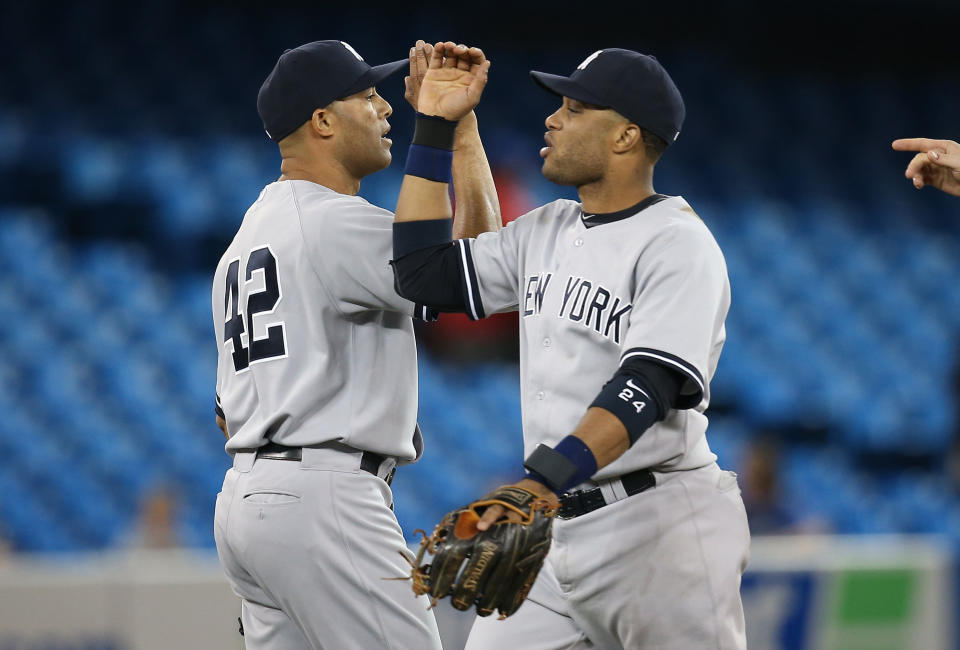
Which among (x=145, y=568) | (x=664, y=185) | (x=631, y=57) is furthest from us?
(x=664, y=185)

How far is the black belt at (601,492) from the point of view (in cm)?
273

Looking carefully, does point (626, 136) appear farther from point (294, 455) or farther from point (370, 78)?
point (294, 455)

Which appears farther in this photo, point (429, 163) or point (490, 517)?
point (429, 163)

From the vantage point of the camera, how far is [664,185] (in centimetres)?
1073

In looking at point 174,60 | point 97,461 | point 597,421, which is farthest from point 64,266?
point 597,421

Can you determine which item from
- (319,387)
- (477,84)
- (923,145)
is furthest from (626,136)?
(319,387)

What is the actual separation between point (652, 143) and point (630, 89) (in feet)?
0.47

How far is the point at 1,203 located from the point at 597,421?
734 centimetres

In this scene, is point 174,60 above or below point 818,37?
above

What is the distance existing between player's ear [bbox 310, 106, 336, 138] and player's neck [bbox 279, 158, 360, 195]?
0.08 meters

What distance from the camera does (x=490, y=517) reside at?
230 centimetres

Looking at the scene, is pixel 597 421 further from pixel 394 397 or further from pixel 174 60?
pixel 174 60

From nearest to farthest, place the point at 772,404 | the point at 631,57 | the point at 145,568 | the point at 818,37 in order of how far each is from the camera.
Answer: the point at 631,57, the point at 145,568, the point at 772,404, the point at 818,37

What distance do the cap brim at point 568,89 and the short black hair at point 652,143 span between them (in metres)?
0.13
